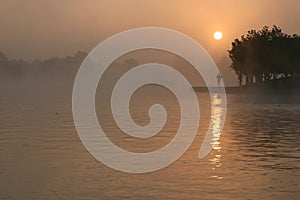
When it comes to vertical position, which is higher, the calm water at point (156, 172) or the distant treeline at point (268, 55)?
the calm water at point (156, 172)

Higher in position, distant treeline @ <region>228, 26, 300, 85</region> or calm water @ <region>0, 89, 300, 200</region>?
calm water @ <region>0, 89, 300, 200</region>

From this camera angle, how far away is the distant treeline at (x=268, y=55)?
121375 millimetres

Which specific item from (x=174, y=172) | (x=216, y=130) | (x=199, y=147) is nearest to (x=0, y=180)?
(x=174, y=172)

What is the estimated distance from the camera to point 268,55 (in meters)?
122

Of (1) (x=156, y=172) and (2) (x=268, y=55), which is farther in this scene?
(2) (x=268, y=55)

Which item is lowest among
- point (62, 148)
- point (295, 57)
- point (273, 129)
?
point (295, 57)

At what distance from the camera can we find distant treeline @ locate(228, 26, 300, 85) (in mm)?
121375

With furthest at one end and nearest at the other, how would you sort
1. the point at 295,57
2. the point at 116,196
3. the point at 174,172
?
the point at 295,57 → the point at 174,172 → the point at 116,196

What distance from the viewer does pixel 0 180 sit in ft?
54.0

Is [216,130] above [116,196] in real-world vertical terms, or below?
below

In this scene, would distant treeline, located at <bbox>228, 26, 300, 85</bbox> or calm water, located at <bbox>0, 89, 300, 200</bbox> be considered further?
distant treeline, located at <bbox>228, 26, 300, 85</bbox>

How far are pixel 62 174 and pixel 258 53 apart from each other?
109157mm

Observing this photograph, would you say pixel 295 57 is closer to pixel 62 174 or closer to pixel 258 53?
pixel 258 53

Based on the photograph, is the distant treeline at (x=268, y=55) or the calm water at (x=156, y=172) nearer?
the calm water at (x=156, y=172)
